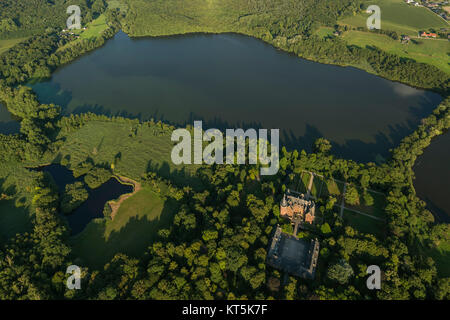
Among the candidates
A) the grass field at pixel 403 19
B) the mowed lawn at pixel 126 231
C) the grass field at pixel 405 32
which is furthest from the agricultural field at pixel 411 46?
the mowed lawn at pixel 126 231

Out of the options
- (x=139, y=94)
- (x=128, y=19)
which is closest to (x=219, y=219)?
(x=139, y=94)

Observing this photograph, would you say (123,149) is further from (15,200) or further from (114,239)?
(114,239)

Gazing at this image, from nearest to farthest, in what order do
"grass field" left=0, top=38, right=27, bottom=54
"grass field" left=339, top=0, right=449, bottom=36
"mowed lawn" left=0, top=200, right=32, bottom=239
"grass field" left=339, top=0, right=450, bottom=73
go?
"mowed lawn" left=0, top=200, right=32, bottom=239 → "grass field" left=339, top=0, right=450, bottom=73 → "grass field" left=0, top=38, right=27, bottom=54 → "grass field" left=339, top=0, right=449, bottom=36

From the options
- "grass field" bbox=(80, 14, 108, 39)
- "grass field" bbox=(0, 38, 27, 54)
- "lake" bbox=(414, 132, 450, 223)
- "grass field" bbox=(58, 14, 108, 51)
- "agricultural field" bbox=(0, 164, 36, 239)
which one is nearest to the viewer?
"agricultural field" bbox=(0, 164, 36, 239)

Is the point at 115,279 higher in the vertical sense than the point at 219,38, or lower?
lower

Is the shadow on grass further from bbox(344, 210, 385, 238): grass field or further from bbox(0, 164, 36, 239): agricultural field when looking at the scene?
bbox(344, 210, 385, 238): grass field

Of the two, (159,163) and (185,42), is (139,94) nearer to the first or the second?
(159,163)

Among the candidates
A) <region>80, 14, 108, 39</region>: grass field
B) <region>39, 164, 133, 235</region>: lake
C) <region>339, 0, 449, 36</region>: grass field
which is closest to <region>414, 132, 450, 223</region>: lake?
<region>39, 164, 133, 235</region>: lake
